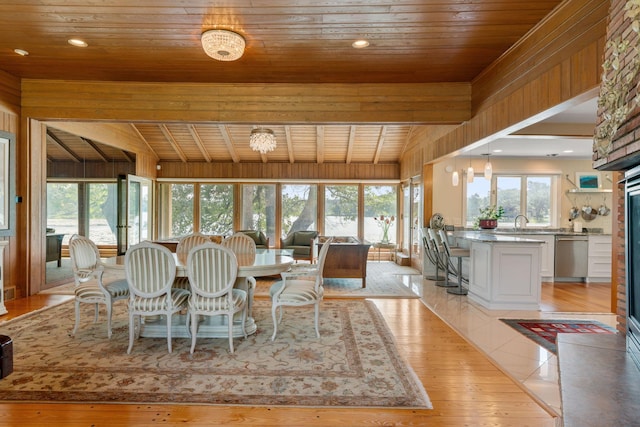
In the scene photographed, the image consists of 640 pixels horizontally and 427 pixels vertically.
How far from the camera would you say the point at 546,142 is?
6.33 metres

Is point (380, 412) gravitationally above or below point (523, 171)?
below

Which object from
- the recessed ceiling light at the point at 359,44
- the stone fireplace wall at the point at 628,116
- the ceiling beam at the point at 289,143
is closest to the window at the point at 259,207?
the ceiling beam at the point at 289,143

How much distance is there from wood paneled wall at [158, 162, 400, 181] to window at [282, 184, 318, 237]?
1.13 feet

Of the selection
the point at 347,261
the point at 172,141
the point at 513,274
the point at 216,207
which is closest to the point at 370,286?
the point at 347,261

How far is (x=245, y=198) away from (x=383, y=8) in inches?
297

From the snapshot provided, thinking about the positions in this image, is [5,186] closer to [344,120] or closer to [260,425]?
[344,120]

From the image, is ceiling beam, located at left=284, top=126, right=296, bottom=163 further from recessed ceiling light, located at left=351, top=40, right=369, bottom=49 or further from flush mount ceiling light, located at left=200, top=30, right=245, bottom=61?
flush mount ceiling light, located at left=200, top=30, right=245, bottom=61

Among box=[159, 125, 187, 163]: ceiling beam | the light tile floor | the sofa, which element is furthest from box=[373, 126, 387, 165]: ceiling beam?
box=[159, 125, 187, 163]: ceiling beam

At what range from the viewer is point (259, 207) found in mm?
10141

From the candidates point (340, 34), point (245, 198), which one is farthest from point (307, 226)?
point (340, 34)

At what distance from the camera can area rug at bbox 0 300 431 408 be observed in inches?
97.2

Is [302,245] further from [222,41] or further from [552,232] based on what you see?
[222,41]

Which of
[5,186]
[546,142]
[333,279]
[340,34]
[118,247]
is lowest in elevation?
[333,279]

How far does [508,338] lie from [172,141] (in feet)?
27.1
